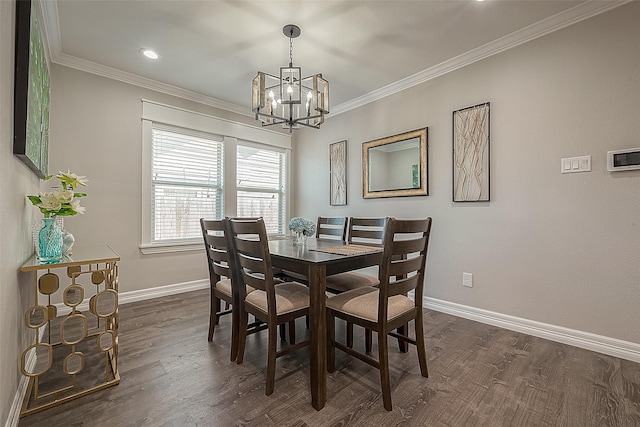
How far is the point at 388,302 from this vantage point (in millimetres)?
1603

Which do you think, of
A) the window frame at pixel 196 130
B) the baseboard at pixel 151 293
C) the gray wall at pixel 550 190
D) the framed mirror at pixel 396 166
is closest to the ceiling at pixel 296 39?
the gray wall at pixel 550 190

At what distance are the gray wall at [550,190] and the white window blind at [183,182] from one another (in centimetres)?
273

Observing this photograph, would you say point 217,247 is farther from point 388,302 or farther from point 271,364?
point 388,302

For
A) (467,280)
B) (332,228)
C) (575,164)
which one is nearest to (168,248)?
(332,228)

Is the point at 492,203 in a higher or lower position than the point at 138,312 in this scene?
higher

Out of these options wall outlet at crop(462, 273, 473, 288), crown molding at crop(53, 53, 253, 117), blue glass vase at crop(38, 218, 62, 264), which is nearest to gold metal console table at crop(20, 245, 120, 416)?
blue glass vase at crop(38, 218, 62, 264)

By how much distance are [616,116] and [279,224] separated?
13.0 ft

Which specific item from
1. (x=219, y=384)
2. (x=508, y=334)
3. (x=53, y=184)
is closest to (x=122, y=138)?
(x=53, y=184)

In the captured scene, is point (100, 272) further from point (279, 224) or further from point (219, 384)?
point (279, 224)

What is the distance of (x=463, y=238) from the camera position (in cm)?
279

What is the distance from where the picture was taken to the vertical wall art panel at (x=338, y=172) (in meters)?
3.95

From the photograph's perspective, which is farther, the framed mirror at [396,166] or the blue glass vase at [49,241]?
the framed mirror at [396,166]

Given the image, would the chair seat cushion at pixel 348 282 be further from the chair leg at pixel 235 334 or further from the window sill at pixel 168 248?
the window sill at pixel 168 248

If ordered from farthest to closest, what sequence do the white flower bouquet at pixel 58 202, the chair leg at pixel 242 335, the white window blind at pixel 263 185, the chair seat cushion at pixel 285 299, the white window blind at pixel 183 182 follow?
the white window blind at pixel 263 185
the white window blind at pixel 183 182
the chair leg at pixel 242 335
the chair seat cushion at pixel 285 299
the white flower bouquet at pixel 58 202
